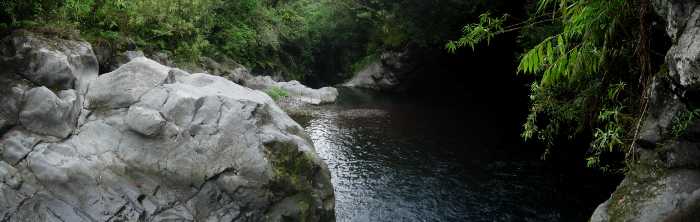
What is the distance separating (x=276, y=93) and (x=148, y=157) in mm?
20042

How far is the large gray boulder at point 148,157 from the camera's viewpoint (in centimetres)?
940

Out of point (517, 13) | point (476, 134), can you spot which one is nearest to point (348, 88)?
point (517, 13)

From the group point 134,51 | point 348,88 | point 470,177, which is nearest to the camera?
point 470,177

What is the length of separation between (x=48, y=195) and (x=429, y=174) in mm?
10701

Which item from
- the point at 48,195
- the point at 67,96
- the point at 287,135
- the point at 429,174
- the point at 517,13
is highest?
the point at 517,13

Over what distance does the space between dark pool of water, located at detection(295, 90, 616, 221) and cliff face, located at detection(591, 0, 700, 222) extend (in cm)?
485

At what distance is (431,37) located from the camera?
30.5 meters

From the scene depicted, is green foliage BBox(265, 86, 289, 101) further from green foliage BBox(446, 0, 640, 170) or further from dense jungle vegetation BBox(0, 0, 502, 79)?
green foliage BBox(446, 0, 640, 170)

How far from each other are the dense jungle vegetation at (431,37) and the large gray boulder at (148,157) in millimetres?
2571

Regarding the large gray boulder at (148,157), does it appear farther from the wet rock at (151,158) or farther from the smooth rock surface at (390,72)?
the smooth rock surface at (390,72)

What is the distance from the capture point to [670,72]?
6.89 metres

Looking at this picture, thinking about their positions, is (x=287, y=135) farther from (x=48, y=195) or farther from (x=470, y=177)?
(x=470, y=177)

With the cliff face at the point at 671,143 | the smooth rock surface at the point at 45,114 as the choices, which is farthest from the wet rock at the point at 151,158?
the cliff face at the point at 671,143

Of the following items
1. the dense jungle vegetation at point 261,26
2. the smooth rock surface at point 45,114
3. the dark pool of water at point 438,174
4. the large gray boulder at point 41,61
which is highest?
the dense jungle vegetation at point 261,26
